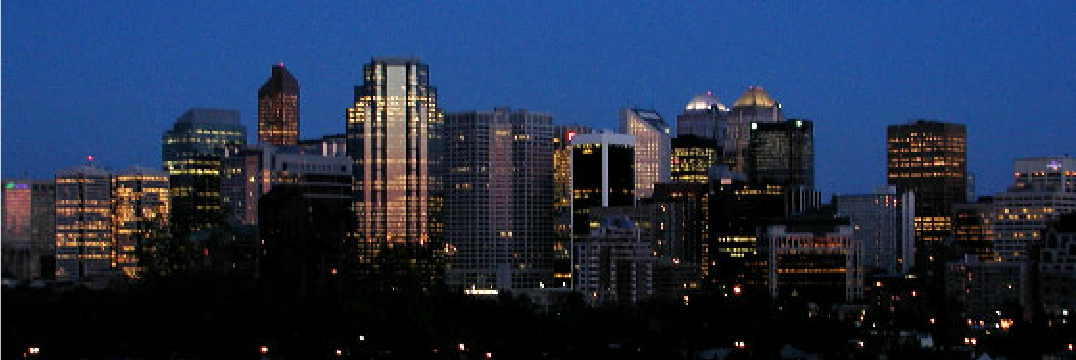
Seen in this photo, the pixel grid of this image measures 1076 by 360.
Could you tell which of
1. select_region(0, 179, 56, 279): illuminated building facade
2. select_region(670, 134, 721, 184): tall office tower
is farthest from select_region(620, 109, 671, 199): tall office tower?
select_region(0, 179, 56, 279): illuminated building facade

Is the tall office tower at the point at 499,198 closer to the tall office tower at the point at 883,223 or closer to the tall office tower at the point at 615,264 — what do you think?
the tall office tower at the point at 615,264

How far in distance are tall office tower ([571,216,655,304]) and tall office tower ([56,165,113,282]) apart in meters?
23.5

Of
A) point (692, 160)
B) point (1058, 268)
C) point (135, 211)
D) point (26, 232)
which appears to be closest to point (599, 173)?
point (692, 160)

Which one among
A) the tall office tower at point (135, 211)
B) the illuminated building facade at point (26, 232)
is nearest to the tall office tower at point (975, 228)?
the tall office tower at point (135, 211)

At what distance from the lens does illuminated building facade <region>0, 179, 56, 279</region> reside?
101 feet

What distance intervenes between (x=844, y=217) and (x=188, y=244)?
4486 centimetres

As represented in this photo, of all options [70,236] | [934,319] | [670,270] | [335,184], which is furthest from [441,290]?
[335,184]

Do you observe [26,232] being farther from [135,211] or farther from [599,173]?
[599,173]

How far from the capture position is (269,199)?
285 ft

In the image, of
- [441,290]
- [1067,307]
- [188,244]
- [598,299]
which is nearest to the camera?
[441,290]

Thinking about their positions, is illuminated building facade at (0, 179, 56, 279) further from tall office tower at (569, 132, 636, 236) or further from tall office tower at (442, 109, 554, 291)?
tall office tower at (569, 132, 636, 236)

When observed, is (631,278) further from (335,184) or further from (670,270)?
(335,184)

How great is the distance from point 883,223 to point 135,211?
4919 centimetres

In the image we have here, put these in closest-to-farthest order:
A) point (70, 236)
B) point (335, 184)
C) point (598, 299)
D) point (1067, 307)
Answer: point (70, 236) < point (1067, 307) < point (598, 299) < point (335, 184)
